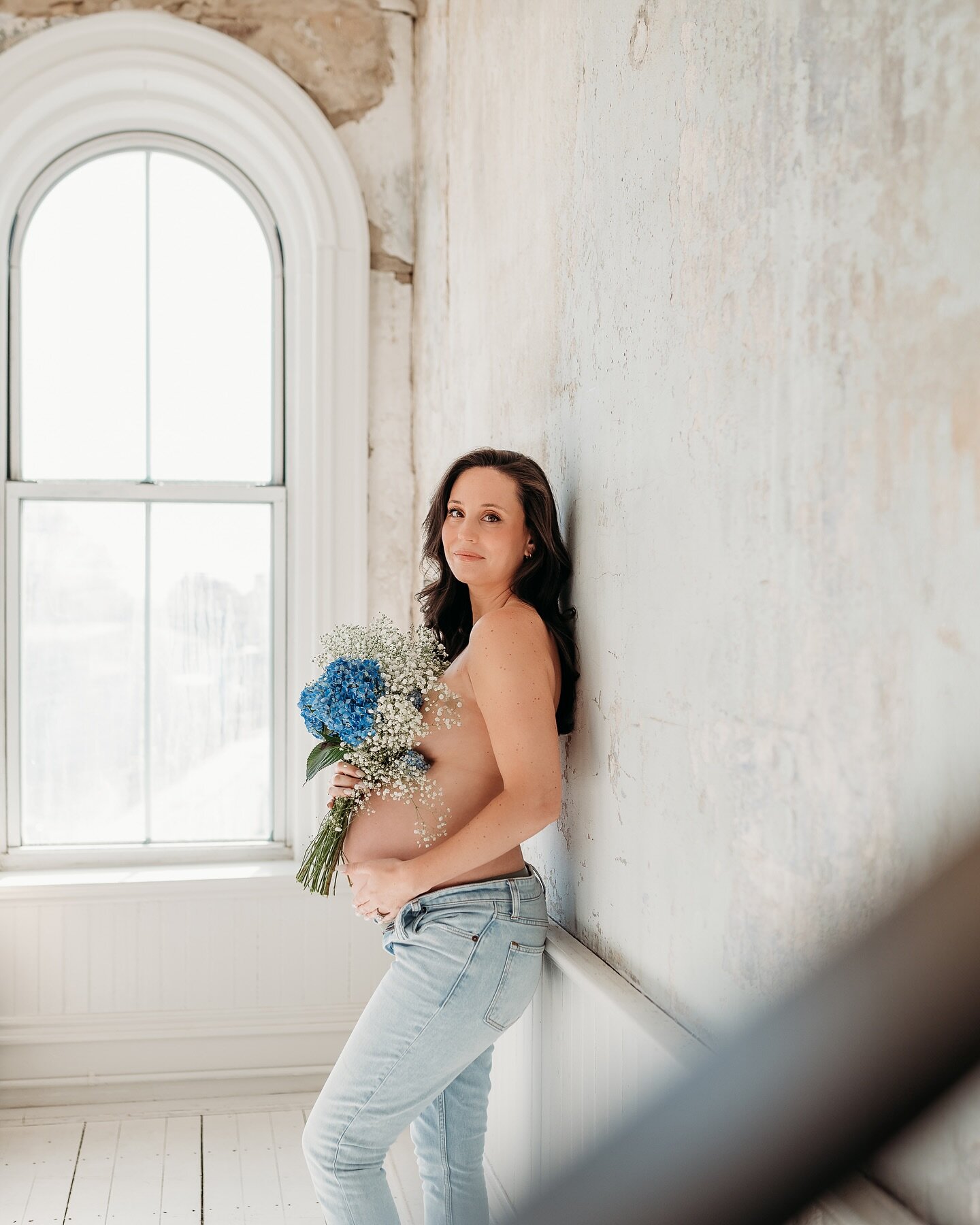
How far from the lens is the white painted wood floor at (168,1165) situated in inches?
102

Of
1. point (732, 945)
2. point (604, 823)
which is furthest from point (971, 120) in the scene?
point (604, 823)

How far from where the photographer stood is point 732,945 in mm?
1232

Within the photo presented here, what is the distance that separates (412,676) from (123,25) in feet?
8.71

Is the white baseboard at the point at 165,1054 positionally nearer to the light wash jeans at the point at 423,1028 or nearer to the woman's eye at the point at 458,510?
the light wash jeans at the point at 423,1028

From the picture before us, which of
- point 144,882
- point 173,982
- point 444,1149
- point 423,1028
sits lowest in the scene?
point 173,982

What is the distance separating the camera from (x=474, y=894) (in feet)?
5.87

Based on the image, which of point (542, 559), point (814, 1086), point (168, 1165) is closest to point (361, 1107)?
point (542, 559)

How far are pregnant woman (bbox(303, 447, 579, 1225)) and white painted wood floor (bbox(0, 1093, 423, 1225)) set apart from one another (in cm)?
90

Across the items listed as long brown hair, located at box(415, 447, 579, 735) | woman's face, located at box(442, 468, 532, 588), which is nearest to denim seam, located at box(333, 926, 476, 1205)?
long brown hair, located at box(415, 447, 579, 735)

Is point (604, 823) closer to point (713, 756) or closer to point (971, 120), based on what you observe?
point (713, 756)

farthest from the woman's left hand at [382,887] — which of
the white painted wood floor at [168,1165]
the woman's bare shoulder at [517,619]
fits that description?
the white painted wood floor at [168,1165]

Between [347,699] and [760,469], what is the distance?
38.0 inches

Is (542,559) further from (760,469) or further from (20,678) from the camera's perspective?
(20,678)

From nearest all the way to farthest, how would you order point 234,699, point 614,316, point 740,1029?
1. point 740,1029
2. point 614,316
3. point 234,699
